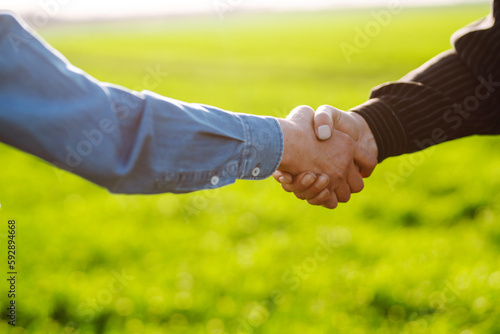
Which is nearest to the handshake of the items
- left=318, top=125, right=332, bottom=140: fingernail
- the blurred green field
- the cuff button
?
left=318, top=125, right=332, bottom=140: fingernail

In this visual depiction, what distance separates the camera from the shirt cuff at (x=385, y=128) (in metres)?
3.12

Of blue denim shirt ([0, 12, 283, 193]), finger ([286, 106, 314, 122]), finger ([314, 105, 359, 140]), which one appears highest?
blue denim shirt ([0, 12, 283, 193])

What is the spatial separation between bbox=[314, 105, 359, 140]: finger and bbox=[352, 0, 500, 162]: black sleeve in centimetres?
14

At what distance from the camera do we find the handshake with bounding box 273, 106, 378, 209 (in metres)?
2.74

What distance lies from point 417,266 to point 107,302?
2.42 meters

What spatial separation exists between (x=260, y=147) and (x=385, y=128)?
1.09 metres

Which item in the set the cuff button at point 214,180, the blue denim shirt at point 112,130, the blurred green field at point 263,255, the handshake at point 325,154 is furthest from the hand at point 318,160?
the blurred green field at point 263,255

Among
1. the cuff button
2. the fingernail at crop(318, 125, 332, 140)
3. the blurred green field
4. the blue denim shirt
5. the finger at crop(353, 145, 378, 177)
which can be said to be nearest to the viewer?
the blue denim shirt

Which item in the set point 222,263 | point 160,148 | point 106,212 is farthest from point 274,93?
point 160,148

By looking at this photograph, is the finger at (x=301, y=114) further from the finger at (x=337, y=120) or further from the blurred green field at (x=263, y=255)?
the blurred green field at (x=263, y=255)

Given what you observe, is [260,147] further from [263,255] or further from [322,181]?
[263,255]

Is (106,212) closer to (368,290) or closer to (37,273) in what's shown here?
(37,273)

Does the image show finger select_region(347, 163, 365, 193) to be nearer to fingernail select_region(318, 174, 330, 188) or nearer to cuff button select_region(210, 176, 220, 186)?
fingernail select_region(318, 174, 330, 188)

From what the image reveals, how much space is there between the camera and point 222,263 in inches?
179
